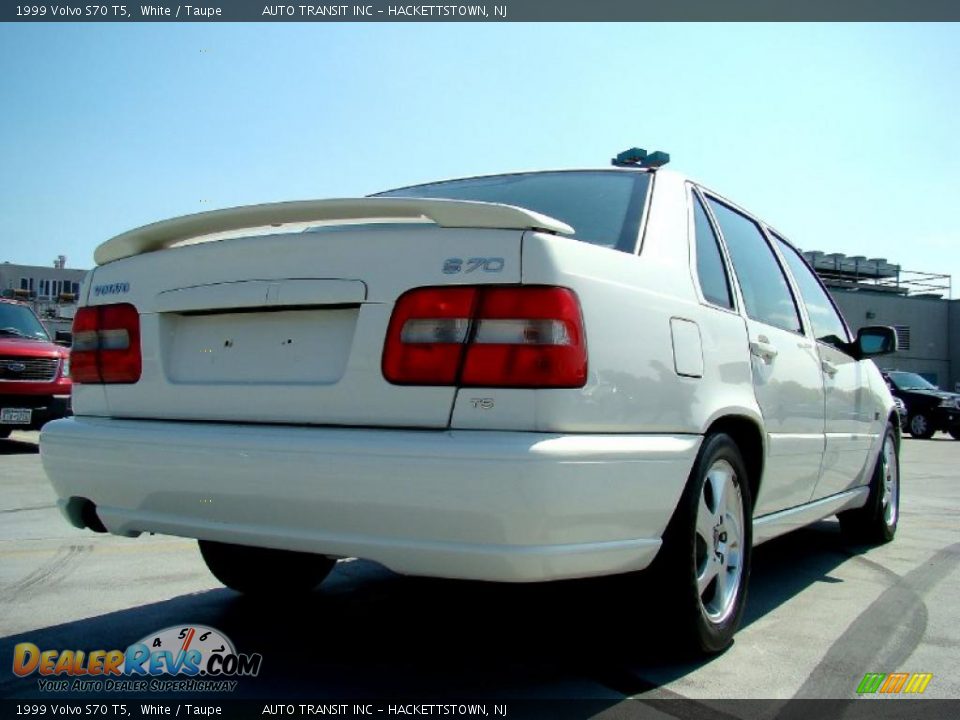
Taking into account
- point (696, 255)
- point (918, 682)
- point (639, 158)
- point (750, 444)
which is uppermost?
point (639, 158)

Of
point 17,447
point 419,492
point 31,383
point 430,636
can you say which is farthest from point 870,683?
point 17,447

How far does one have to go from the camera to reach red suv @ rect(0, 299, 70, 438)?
→ 30.6 ft

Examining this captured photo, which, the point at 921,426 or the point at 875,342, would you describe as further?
the point at 921,426

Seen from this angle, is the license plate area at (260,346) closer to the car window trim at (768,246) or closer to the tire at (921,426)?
the car window trim at (768,246)

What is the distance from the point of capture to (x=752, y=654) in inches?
111

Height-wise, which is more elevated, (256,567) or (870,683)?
(256,567)

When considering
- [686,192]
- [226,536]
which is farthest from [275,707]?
[686,192]

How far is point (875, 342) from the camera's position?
4.47 meters

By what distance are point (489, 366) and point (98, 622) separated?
1.84m

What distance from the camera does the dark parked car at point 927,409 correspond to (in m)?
18.2

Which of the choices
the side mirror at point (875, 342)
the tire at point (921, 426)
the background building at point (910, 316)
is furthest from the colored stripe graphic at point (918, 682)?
the background building at point (910, 316)

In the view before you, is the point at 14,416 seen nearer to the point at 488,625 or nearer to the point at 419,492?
the point at 488,625

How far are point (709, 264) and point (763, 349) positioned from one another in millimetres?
402

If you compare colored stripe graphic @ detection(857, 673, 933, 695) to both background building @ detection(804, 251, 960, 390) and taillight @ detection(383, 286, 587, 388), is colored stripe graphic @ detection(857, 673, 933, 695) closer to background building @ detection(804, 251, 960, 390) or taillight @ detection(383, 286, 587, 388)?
taillight @ detection(383, 286, 587, 388)
